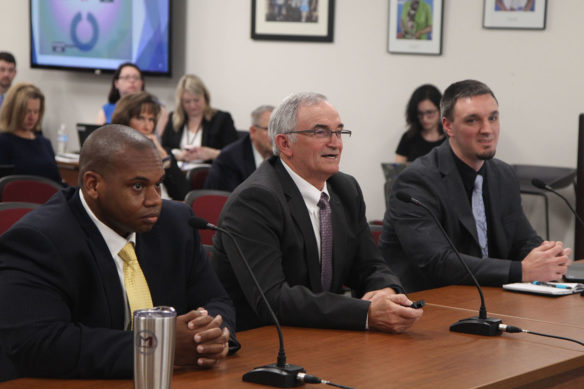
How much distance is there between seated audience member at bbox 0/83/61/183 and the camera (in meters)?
6.06

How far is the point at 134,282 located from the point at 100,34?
22.3ft

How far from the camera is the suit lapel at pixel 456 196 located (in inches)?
134

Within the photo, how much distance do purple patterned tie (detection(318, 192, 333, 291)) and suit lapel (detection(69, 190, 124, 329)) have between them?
2.92ft

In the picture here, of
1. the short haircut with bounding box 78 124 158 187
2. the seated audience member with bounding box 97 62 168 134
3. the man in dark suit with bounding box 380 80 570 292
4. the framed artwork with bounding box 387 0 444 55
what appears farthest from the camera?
the seated audience member with bounding box 97 62 168 134

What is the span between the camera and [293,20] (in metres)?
7.28

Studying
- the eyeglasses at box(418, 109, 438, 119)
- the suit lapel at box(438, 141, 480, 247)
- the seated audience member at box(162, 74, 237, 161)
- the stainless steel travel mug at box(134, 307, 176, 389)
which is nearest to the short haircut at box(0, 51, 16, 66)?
the seated audience member at box(162, 74, 237, 161)

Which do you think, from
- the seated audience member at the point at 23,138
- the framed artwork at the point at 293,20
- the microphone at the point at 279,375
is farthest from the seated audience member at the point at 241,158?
the microphone at the point at 279,375

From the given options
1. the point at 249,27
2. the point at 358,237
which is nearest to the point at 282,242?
the point at 358,237

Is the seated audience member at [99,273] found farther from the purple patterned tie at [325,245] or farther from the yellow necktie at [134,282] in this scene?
the purple patterned tie at [325,245]

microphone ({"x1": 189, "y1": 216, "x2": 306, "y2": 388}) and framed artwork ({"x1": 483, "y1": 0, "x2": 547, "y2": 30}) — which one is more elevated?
framed artwork ({"x1": 483, "y1": 0, "x2": 547, "y2": 30})

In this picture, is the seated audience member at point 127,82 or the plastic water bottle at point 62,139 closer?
the seated audience member at point 127,82

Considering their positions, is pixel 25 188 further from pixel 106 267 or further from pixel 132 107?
pixel 106 267

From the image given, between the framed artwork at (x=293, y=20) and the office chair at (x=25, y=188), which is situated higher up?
the framed artwork at (x=293, y=20)

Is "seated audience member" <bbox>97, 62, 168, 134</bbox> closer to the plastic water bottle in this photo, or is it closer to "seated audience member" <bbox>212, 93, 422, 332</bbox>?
the plastic water bottle
